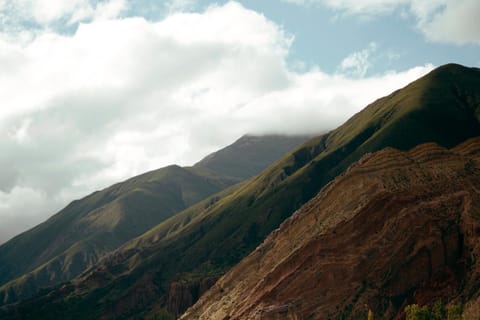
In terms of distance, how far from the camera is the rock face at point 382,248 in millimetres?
104875

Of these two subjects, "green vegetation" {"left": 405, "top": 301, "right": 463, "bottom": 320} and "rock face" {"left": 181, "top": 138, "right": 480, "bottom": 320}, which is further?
"rock face" {"left": 181, "top": 138, "right": 480, "bottom": 320}

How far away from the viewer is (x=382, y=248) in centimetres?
11275

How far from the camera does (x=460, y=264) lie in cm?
10338

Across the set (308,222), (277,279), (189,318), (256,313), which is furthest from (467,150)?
(189,318)

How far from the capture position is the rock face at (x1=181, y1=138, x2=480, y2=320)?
4129 inches

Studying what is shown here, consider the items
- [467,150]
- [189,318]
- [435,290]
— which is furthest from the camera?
[189,318]

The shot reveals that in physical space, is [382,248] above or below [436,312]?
above

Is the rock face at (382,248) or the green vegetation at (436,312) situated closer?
the green vegetation at (436,312)

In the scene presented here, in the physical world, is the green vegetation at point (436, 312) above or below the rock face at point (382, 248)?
below

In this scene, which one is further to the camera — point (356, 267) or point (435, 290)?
point (356, 267)

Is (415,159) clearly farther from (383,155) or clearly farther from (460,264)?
(460,264)

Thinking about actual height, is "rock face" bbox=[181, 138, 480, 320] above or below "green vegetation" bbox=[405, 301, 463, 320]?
above

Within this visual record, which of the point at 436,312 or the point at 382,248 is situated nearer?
the point at 436,312

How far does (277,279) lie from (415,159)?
162ft
